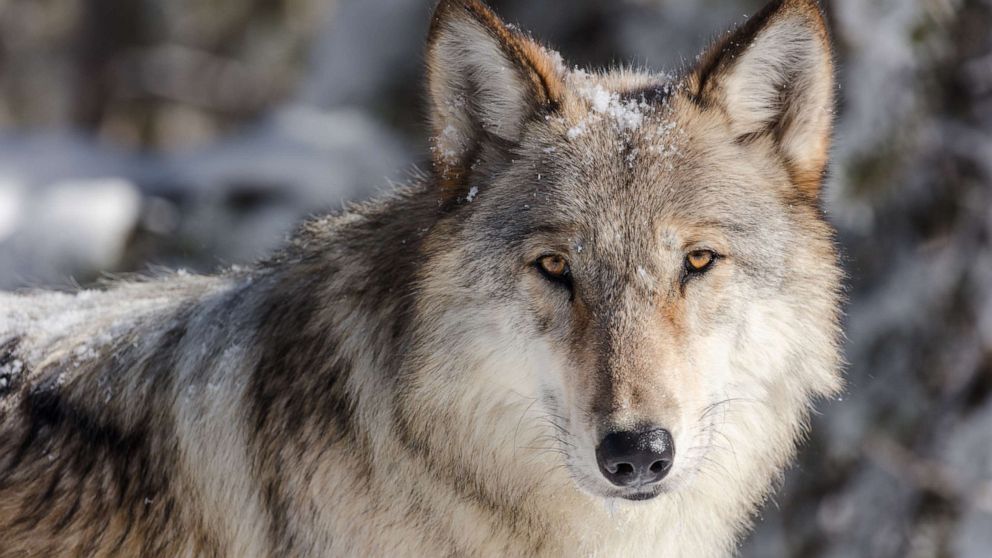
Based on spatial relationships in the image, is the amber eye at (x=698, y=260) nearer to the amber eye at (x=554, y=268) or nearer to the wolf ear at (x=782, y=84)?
the amber eye at (x=554, y=268)

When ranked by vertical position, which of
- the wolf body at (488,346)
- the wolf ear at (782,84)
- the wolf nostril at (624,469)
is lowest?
the wolf nostril at (624,469)

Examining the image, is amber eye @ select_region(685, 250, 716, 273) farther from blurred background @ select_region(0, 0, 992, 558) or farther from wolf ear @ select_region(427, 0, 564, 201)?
blurred background @ select_region(0, 0, 992, 558)

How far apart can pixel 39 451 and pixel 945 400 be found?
5.12 meters

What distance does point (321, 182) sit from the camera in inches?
356

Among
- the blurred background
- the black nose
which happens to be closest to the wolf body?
the black nose

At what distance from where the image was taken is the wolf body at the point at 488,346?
275 centimetres

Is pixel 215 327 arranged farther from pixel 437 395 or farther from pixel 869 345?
pixel 869 345

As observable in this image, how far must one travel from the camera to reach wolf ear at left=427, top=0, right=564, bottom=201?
2.79m

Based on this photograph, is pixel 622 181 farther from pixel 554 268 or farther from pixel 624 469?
pixel 624 469

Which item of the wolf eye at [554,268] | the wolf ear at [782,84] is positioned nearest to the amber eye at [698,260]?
the wolf eye at [554,268]

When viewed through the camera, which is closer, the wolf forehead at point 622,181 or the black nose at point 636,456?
the black nose at point 636,456

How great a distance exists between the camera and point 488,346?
2803 millimetres

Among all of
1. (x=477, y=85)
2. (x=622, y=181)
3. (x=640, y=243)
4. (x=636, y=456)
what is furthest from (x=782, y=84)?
(x=636, y=456)

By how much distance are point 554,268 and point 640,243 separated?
23 cm
